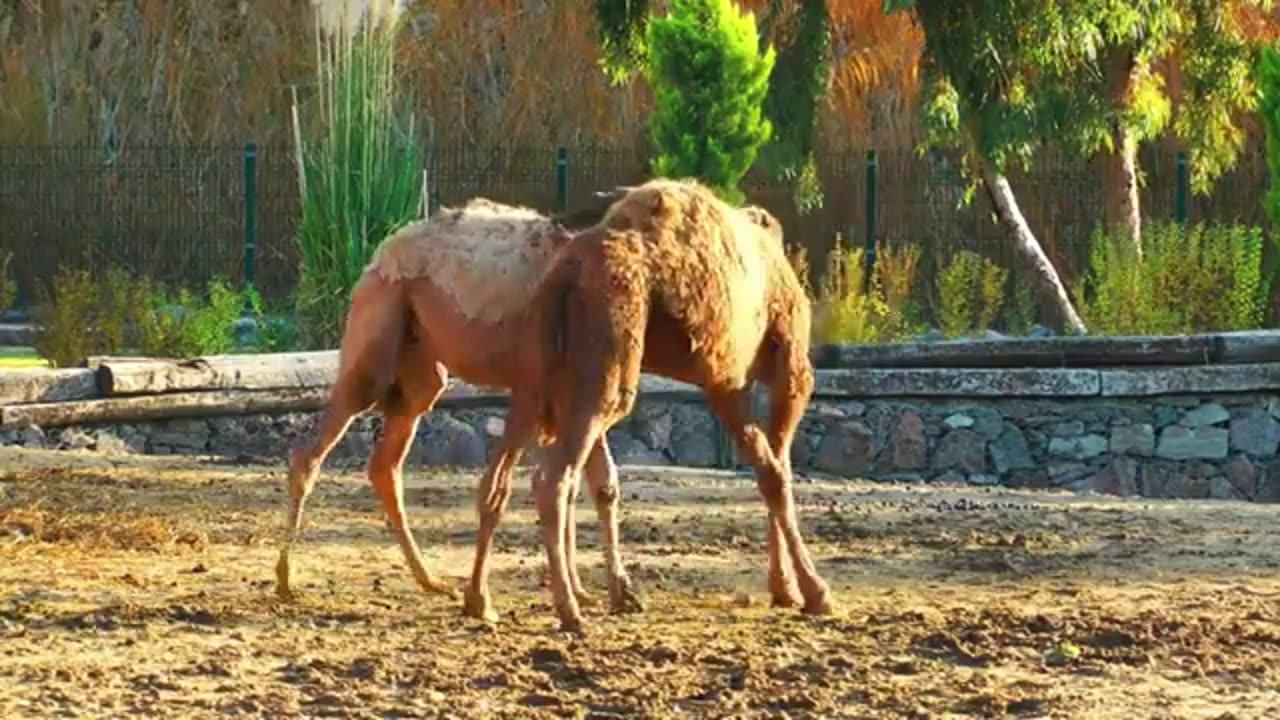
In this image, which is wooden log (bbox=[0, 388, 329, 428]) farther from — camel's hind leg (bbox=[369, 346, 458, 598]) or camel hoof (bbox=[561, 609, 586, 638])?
camel hoof (bbox=[561, 609, 586, 638])

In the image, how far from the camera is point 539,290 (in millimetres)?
7805

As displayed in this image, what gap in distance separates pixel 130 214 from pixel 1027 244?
29.2 ft

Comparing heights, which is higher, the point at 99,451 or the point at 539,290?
the point at 539,290

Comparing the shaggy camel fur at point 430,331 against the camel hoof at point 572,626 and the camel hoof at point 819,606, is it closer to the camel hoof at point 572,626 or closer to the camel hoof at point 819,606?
the camel hoof at point 572,626

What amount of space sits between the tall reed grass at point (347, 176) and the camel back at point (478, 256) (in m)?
8.67

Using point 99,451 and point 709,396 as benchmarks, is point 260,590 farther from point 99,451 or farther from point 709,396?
point 99,451

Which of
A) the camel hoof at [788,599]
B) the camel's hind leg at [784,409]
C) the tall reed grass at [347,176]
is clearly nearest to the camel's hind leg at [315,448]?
the camel's hind leg at [784,409]

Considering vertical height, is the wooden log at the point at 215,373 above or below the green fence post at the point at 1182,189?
below

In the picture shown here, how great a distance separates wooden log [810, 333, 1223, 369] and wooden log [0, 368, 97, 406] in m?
4.07

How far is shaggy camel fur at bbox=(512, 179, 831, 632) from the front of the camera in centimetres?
767

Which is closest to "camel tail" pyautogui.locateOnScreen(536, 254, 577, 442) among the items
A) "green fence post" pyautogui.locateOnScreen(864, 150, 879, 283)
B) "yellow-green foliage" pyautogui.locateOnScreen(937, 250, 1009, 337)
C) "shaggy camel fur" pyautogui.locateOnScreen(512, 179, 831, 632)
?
"shaggy camel fur" pyautogui.locateOnScreen(512, 179, 831, 632)

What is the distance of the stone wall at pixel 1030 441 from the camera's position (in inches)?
577

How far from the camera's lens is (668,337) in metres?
7.96

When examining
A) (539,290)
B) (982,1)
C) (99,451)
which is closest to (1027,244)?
(982,1)
